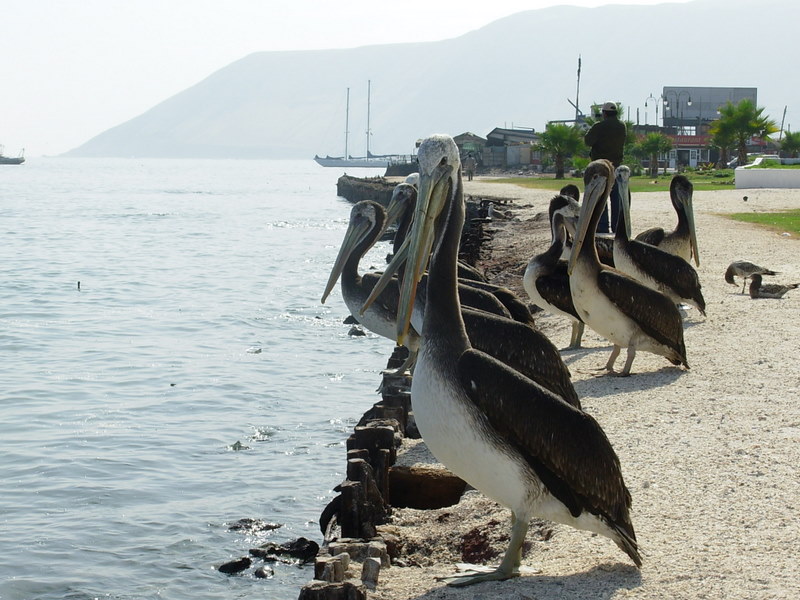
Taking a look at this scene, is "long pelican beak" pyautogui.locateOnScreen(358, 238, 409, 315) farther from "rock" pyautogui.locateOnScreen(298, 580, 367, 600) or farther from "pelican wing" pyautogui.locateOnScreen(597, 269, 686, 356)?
"pelican wing" pyautogui.locateOnScreen(597, 269, 686, 356)

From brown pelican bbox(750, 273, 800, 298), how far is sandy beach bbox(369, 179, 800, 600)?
1138mm

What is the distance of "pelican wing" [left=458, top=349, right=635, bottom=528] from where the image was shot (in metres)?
4.62

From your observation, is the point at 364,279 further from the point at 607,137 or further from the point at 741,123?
the point at 741,123

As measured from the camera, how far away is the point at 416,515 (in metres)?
6.69

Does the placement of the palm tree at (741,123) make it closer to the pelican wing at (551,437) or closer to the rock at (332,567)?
the pelican wing at (551,437)

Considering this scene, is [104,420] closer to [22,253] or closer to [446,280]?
[446,280]

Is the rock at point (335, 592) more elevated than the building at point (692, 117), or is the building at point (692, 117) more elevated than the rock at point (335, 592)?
the building at point (692, 117)

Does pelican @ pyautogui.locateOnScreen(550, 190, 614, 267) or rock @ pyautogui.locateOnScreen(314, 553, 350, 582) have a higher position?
pelican @ pyautogui.locateOnScreen(550, 190, 614, 267)

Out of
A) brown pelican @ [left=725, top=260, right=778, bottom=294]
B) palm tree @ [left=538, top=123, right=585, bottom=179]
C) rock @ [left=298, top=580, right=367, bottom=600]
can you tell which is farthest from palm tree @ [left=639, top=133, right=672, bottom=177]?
rock @ [left=298, top=580, right=367, bottom=600]

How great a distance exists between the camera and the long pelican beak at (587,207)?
8383mm

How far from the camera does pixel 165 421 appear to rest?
39.2ft

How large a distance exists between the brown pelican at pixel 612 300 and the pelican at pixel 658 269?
5.75 feet

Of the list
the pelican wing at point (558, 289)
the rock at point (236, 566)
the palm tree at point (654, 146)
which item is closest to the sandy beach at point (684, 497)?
the pelican wing at point (558, 289)

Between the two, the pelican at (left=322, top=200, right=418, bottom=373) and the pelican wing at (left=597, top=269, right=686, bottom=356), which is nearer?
the pelican wing at (left=597, top=269, right=686, bottom=356)
